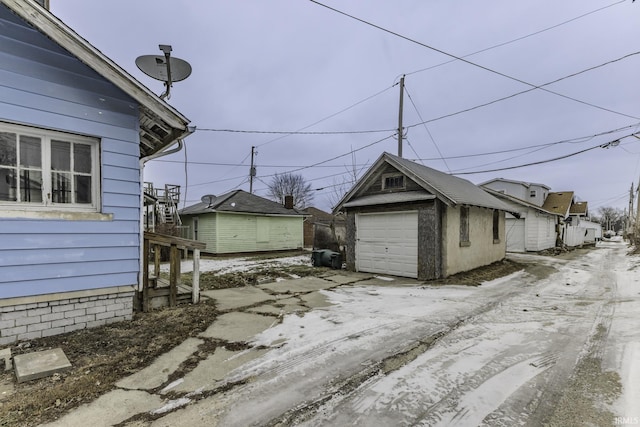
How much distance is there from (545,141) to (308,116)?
1460 centimetres

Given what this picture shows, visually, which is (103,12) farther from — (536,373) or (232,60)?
(536,373)

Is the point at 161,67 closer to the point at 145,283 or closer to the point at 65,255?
the point at 65,255

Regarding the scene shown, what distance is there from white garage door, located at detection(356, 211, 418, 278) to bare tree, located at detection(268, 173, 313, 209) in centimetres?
3776

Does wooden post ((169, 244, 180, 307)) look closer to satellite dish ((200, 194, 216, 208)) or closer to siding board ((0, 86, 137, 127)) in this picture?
siding board ((0, 86, 137, 127))

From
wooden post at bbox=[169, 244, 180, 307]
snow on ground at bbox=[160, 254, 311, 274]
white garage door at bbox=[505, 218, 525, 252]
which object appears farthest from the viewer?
white garage door at bbox=[505, 218, 525, 252]

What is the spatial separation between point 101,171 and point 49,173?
1.94 ft

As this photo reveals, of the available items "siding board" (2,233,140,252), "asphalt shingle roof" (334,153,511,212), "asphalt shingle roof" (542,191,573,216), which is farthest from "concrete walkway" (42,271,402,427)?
"asphalt shingle roof" (542,191,573,216)

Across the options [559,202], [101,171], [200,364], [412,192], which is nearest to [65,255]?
[101,171]

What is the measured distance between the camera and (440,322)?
201 inches

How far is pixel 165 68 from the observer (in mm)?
5398

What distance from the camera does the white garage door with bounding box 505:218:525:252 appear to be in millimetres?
19938

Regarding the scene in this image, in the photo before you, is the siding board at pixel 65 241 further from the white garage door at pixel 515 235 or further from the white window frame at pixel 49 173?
the white garage door at pixel 515 235

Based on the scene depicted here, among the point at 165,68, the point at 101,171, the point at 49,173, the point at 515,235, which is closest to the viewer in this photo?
the point at 49,173

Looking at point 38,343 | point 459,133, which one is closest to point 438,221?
point 38,343
